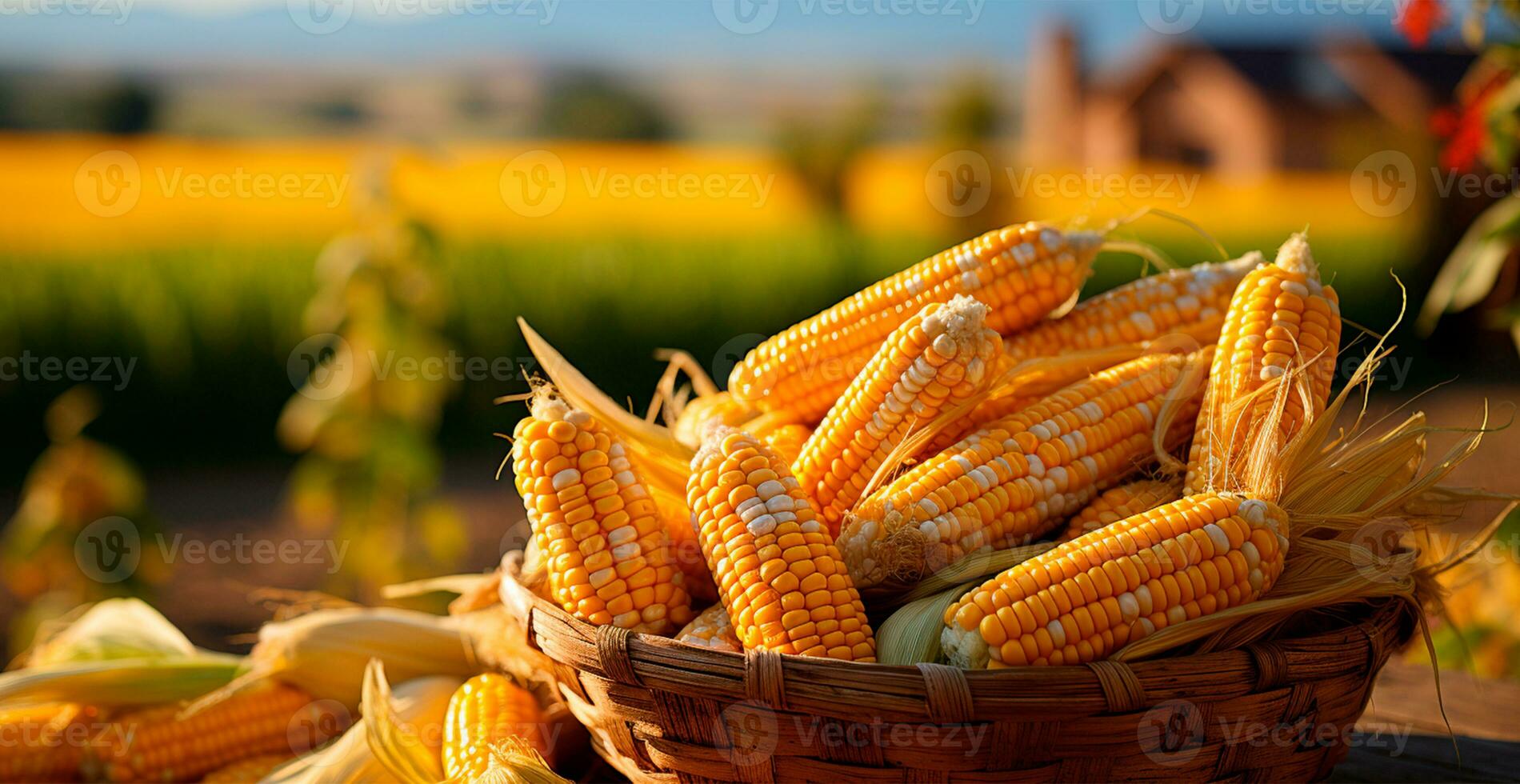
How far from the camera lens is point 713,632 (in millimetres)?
1314

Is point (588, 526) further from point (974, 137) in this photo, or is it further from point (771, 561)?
point (974, 137)

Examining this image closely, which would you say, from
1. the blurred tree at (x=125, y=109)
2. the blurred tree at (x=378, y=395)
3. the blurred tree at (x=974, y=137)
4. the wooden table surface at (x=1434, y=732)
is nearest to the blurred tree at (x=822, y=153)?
the blurred tree at (x=974, y=137)

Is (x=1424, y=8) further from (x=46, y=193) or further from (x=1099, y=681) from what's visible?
(x=46, y=193)

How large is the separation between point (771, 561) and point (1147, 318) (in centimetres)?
75

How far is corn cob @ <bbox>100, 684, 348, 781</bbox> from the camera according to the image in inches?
64.0

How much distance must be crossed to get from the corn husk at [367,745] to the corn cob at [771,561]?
0.55 metres

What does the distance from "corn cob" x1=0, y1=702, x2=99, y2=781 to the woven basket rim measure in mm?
937

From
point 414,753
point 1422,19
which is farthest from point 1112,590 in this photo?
point 1422,19

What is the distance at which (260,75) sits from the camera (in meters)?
16.6

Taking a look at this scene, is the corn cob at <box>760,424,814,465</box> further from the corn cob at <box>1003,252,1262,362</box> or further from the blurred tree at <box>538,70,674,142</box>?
the blurred tree at <box>538,70,674,142</box>

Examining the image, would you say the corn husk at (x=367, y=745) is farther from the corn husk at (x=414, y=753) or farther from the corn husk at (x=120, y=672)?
the corn husk at (x=120, y=672)

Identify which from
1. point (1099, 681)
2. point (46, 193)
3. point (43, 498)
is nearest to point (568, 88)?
point (46, 193)

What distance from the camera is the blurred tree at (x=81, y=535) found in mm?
3668

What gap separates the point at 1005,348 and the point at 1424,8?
1.49 metres
